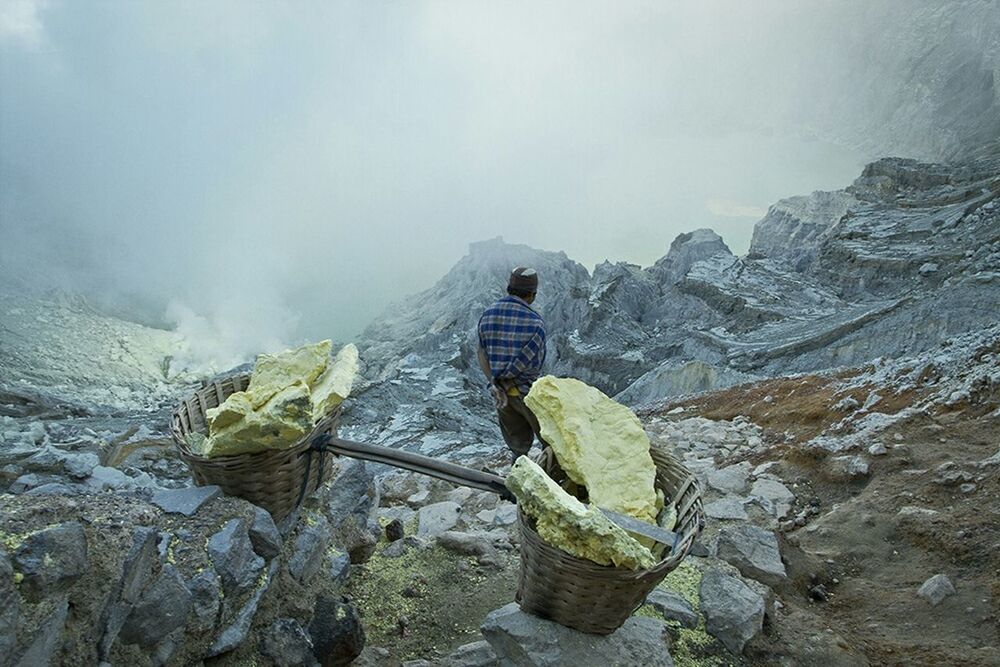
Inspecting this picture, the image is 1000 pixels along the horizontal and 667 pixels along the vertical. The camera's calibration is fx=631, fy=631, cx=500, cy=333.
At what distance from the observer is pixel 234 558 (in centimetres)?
247

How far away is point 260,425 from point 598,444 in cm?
158

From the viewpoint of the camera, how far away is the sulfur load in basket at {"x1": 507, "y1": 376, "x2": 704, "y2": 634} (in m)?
2.34

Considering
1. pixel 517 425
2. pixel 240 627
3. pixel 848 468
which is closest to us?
pixel 240 627

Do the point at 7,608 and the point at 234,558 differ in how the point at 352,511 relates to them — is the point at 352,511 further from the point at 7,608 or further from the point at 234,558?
the point at 7,608

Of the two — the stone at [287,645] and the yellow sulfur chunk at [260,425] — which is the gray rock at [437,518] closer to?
the stone at [287,645]

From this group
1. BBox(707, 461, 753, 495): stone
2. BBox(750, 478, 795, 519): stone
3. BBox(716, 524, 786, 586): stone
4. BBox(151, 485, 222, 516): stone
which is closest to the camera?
BBox(151, 485, 222, 516): stone

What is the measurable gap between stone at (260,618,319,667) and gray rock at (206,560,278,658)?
0.13m

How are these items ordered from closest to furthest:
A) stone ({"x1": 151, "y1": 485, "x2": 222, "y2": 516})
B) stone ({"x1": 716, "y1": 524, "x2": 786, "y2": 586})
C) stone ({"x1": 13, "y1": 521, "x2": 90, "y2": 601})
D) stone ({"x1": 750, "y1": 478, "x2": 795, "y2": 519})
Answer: stone ({"x1": 13, "y1": 521, "x2": 90, "y2": 601}) < stone ({"x1": 151, "y1": 485, "x2": 222, "y2": 516}) < stone ({"x1": 716, "y1": 524, "x2": 786, "y2": 586}) < stone ({"x1": 750, "y1": 478, "x2": 795, "y2": 519})

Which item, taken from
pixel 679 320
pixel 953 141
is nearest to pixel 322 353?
pixel 679 320

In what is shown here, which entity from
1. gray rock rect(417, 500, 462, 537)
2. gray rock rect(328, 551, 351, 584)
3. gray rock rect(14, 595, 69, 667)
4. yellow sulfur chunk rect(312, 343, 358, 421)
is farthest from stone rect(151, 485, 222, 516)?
gray rock rect(417, 500, 462, 537)

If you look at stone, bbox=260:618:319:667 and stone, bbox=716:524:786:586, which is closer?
stone, bbox=260:618:319:667

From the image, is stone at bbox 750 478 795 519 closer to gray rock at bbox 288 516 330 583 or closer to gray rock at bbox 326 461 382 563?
gray rock at bbox 326 461 382 563

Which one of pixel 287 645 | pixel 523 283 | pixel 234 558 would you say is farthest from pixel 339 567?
pixel 523 283

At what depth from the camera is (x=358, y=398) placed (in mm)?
15711
